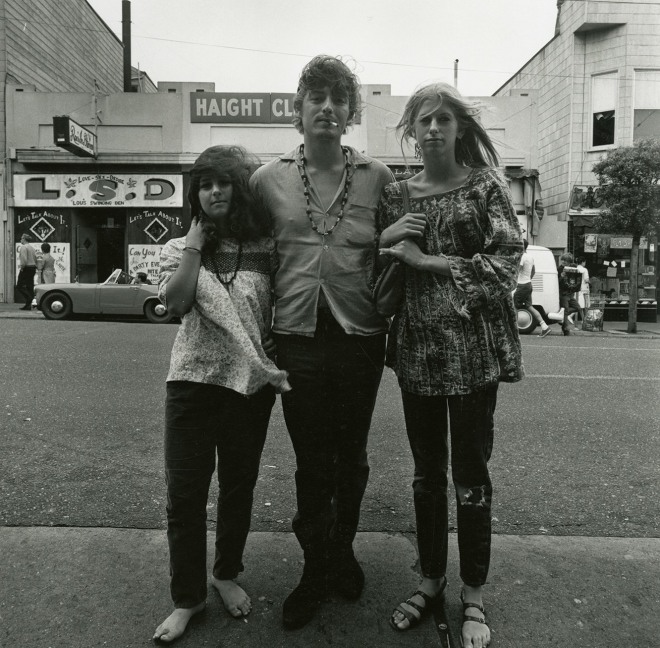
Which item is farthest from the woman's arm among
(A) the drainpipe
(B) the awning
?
(A) the drainpipe

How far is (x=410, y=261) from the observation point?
218 centimetres

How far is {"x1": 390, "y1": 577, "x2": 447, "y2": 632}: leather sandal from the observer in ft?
7.36

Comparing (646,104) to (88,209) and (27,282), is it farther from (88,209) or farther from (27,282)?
(27,282)

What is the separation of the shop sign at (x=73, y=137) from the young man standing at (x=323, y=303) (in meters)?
16.1

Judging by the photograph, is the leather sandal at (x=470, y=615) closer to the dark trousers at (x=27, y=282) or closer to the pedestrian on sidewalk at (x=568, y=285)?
the pedestrian on sidewalk at (x=568, y=285)

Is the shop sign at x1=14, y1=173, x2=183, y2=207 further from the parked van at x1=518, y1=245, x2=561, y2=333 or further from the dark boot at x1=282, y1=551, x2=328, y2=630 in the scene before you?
the dark boot at x1=282, y1=551, x2=328, y2=630

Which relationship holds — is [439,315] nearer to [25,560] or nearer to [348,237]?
[348,237]

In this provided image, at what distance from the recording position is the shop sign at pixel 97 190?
18719 millimetres

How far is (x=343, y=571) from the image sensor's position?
2.46 m

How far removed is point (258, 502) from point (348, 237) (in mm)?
1699

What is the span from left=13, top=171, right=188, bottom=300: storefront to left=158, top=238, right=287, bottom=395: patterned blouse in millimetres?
17104

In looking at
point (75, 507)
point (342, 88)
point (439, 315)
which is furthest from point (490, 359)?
point (75, 507)

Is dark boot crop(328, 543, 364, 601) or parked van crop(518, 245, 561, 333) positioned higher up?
parked van crop(518, 245, 561, 333)

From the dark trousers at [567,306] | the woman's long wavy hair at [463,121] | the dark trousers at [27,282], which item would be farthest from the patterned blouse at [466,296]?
the dark trousers at [27,282]
